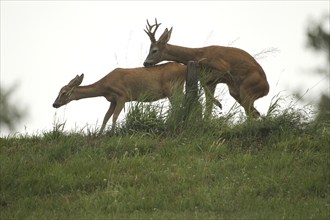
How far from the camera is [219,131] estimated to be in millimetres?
13281

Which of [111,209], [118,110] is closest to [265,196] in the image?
[111,209]

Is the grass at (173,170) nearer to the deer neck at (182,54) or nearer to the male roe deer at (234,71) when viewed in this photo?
the male roe deer at (234,71)

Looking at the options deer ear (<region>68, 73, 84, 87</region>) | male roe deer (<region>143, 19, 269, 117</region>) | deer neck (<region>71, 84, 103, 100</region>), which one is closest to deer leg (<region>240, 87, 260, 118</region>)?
male roe deer (<region>143, 19, 269, 117</region>)

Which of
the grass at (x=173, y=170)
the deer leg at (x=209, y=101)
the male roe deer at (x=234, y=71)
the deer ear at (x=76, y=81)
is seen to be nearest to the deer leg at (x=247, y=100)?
the male roe deer at (x=234, y=71)

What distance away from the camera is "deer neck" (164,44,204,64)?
53.2 ft

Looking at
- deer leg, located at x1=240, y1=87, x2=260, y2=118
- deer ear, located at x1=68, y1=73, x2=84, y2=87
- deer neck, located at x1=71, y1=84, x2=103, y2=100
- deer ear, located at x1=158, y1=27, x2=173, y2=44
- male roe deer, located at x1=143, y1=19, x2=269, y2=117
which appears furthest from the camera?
deer neck, located at x1=71, y1=84, x2=103, y2=100

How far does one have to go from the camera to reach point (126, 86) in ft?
55.0

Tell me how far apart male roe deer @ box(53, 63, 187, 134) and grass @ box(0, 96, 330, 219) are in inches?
94.6

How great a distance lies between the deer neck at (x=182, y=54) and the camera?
1620 cm

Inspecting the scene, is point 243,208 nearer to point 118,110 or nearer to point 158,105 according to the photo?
point 158,105

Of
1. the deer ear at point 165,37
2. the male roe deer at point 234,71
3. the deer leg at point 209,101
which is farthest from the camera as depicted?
the deer ear at point 165,37

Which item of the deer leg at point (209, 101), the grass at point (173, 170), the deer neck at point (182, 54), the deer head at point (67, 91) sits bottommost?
the grass at point (173, 170)

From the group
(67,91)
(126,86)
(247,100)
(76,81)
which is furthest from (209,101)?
(67,91)

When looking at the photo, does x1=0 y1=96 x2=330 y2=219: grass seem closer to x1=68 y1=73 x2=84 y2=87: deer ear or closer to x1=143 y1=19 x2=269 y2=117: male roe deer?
x1=143 y1=19 x2=269 y2=117: male roe deer
